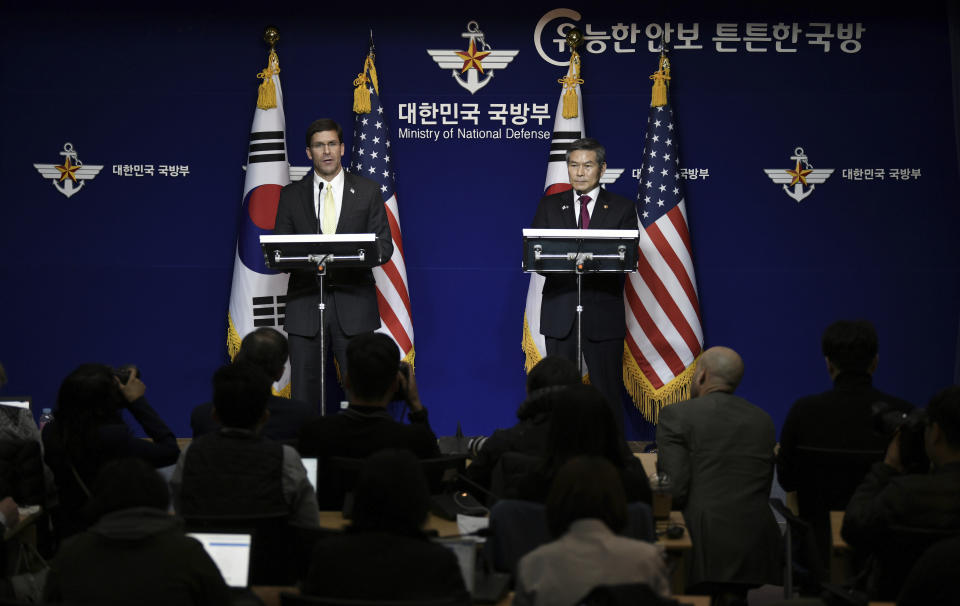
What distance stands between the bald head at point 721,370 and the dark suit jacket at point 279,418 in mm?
1465

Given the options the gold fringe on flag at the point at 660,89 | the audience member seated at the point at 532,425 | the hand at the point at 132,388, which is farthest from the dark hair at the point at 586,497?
the gold fringe on flag at the point at 660,89

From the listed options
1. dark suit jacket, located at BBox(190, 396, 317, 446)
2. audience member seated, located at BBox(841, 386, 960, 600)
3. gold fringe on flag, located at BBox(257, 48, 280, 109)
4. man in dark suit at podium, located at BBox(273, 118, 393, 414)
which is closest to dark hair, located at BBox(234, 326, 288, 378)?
dark suit jacket, located at BBox(190, 396, 317, 446)

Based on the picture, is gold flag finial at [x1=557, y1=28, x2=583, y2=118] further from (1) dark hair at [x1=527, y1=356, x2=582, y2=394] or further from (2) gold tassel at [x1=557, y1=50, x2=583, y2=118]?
(1) dark hair at [x1=527, y1=356, x2=582, y2=394]

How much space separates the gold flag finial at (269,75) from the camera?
662 cm

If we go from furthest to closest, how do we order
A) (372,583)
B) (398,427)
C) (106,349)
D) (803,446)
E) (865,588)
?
(106,349)
(803,446)
(398,427)
(865,588)
(372,583)

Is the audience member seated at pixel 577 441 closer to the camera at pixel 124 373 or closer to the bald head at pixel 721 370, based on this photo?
the bald head at pixel 721 370

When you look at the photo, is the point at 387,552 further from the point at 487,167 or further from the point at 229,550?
the point at 487,167

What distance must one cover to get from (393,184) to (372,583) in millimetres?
4691

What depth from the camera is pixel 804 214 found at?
22.8ft

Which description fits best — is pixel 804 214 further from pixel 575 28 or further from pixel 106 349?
pixel 106 349

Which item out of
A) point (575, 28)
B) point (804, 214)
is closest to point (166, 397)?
point (575, 28)

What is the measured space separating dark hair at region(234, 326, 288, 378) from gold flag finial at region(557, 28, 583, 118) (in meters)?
3.12

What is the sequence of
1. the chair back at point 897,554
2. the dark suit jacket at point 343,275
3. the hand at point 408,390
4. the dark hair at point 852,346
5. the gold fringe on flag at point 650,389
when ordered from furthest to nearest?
1. the gold fringe on flag at point 650,389
2. the dark suit jacket at point 343,275
3. the hand at point 408,390
4. the dark hair at point 852,346
5. the chair back at point 897,554

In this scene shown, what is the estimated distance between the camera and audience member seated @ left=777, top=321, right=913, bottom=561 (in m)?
3.63
